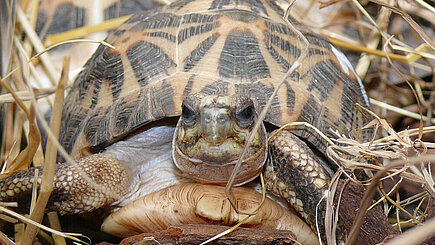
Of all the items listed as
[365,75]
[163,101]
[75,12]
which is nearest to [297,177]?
[163,101]

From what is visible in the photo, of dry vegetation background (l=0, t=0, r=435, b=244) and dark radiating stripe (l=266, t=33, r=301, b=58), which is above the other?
dark radiating stripe (l=266, t=33, r=301, b=58)

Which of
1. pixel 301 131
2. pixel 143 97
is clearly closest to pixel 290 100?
pixel 301 131

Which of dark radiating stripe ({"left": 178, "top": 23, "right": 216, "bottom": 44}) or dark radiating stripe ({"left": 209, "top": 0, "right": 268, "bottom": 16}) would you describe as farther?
dark radiating stripe ({"left": 209, "top": 0, "right": 268, "bottom": 16})

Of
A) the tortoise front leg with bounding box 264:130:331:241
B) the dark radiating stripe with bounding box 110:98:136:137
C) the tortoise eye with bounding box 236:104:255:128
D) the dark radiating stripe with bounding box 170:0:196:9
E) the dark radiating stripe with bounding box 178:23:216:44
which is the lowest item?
the tortoise front leg with bounding box 264:130:331:241

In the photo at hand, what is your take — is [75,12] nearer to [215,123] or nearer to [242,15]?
[242,15]

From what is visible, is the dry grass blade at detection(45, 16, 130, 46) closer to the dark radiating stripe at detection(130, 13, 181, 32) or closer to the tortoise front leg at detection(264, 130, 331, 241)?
the dark radiating stripe at detection(130, 13, 181, 32)

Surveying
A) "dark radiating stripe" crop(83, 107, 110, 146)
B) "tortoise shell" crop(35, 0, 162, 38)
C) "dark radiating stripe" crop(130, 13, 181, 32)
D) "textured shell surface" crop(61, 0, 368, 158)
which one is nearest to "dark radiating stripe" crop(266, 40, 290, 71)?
"textured shell surface" crop(61, 0, 368, 158)

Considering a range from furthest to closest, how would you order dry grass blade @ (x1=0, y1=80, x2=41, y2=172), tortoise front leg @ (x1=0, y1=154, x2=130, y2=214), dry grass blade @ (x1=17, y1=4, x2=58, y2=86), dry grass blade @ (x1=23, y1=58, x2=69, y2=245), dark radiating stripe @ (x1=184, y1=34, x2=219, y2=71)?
dry grass blade @ (x1=17, y1=4, x2=58, y2=86)
dark radiating stripe @ (x1=184, y1=34, x2=219, y2=71)
tortoise front leg @ (x1=0, y1=154, x2=130, y2=214)
dry grass blade @ (x1=0, y1=80, x2=41, y2=172)
dry grass blade @ (x1=23, y1=58, x2=69, y2=245)

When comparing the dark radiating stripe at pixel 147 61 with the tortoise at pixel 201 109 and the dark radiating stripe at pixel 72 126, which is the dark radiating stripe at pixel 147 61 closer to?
the tortoise at pixel 201 109
